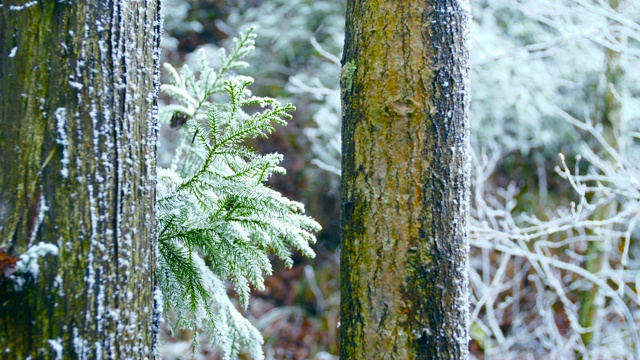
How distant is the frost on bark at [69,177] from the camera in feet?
4.09

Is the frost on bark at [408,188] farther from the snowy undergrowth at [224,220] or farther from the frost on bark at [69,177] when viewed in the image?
the frost on bark at [69,177]

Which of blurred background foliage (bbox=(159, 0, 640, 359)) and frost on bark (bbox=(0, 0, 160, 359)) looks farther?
blurred background foliage (bbox=(159, 0, 640, 359))

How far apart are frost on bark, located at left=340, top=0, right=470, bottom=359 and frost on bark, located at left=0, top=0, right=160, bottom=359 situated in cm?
65

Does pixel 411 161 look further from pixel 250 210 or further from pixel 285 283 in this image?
pixel 285 283

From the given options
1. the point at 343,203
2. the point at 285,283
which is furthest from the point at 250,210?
the point at 285,283

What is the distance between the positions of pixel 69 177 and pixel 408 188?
0.91m

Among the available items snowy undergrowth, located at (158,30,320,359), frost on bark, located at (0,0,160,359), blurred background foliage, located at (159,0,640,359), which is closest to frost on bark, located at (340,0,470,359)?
snowy undergrowth, located at (158,30,320,359)

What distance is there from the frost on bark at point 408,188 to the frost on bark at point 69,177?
0.65 metres

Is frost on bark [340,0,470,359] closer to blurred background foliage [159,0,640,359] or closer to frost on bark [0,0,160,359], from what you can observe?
frost on bark [0,0,160,359]

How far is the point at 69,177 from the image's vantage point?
129cm

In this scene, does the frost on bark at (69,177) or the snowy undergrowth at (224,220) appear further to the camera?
the snowy undergrowth at (224,220)

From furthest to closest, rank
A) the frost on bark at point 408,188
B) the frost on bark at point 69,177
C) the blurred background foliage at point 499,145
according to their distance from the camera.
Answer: the blurred background foliage at point 499,145, the frost on bark at point 408,188, the frost on bark at point 69,177

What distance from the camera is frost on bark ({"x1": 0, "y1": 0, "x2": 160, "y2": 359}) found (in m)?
1.25

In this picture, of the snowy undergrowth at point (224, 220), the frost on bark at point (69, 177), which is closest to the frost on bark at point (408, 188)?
the snowy undergrowth at point (224, 220)
